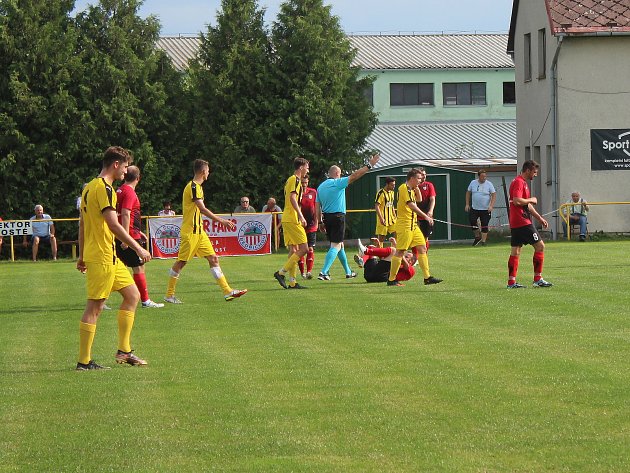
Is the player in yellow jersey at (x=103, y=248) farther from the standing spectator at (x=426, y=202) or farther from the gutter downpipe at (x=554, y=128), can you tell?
the gutter downpipe at (x=554, y=128)

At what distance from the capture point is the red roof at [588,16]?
36.0 m

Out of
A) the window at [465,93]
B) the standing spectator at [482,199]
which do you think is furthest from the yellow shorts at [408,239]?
the window at [465,93]

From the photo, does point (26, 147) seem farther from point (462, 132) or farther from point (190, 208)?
point (462, 132)

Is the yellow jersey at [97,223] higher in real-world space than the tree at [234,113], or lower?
lower

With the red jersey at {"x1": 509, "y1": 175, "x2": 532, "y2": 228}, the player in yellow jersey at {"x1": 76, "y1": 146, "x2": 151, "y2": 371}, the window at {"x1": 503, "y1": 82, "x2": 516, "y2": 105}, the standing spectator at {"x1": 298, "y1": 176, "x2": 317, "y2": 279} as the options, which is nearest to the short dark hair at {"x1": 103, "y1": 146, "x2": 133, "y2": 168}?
the player in yellow jersey at {"x1": 76, "y1": 146, "x2": 151, "y2": 371}

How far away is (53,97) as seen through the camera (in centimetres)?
3650

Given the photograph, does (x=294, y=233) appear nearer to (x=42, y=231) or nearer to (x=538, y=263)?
(x=538, y=263)

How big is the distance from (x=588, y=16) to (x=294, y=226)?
20.0 metres

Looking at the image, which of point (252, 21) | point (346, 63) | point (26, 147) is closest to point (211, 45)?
point (252, 21)

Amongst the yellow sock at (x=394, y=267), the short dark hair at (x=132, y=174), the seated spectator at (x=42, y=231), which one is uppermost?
the short dark hair at (x=132, y=174)

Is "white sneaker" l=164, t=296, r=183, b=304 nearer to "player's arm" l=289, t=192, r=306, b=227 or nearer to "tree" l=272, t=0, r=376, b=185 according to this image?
"player's arm" l=289, t=192, r=306, b=227

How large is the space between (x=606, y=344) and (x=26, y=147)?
90.1ft

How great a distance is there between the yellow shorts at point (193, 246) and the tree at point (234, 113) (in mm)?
20740

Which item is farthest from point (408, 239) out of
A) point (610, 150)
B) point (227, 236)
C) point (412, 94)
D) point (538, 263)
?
point (412, 94)
